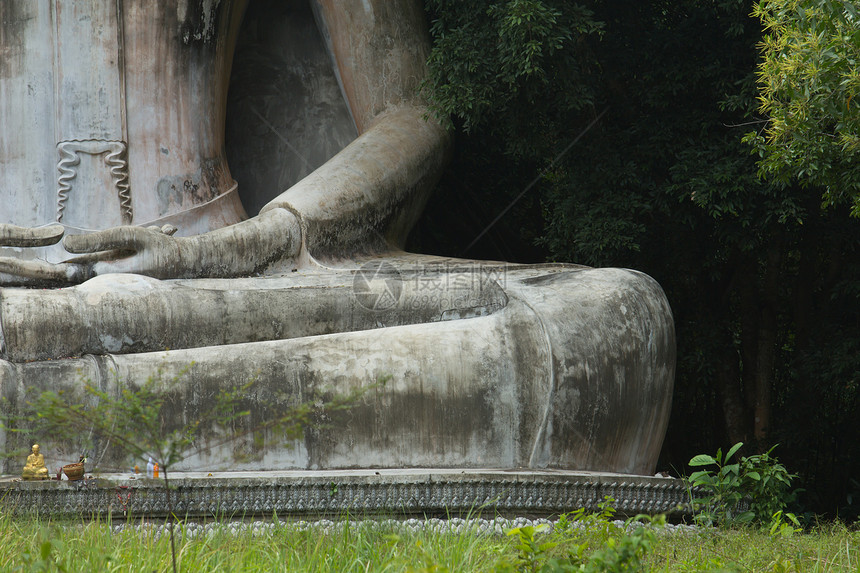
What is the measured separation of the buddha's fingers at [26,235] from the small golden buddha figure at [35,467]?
55.3 inches

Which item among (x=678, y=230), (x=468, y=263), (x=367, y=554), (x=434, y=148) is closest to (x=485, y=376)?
(x=468, y=263)

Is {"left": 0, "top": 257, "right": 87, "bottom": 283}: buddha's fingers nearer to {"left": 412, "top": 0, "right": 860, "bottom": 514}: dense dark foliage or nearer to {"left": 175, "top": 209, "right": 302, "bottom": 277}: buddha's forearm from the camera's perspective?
{"left": 175, "top": 209, "right": 302, "bottom": 277}: buddha's forearm

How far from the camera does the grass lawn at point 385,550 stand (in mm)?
2943

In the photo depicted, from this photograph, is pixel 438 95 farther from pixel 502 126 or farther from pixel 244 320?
pixel 244 320

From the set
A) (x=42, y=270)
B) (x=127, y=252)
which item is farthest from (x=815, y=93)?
(x=42, y=270)

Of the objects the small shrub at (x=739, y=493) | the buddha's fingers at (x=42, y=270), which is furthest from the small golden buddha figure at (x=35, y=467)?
the small shrub at (x=739, y=493)

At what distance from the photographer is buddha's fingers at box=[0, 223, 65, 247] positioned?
507 cm

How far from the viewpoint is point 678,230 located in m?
7.14

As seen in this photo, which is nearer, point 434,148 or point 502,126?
point 434,148

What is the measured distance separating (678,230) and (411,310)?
9.41ft

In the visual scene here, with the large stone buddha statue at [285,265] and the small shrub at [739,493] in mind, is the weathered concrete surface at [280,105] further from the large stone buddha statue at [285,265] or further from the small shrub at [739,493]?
the small shrub at [739,493]

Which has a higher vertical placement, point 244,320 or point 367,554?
point 244,320

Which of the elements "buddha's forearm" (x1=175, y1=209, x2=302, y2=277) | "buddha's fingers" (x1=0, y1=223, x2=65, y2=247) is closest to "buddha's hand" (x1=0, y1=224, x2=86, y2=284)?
"buddha's fingers" (x1=0, y1=223, x2=65, y2=247)

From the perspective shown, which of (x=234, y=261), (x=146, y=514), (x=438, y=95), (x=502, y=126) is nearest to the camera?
(x=146, y=514)
